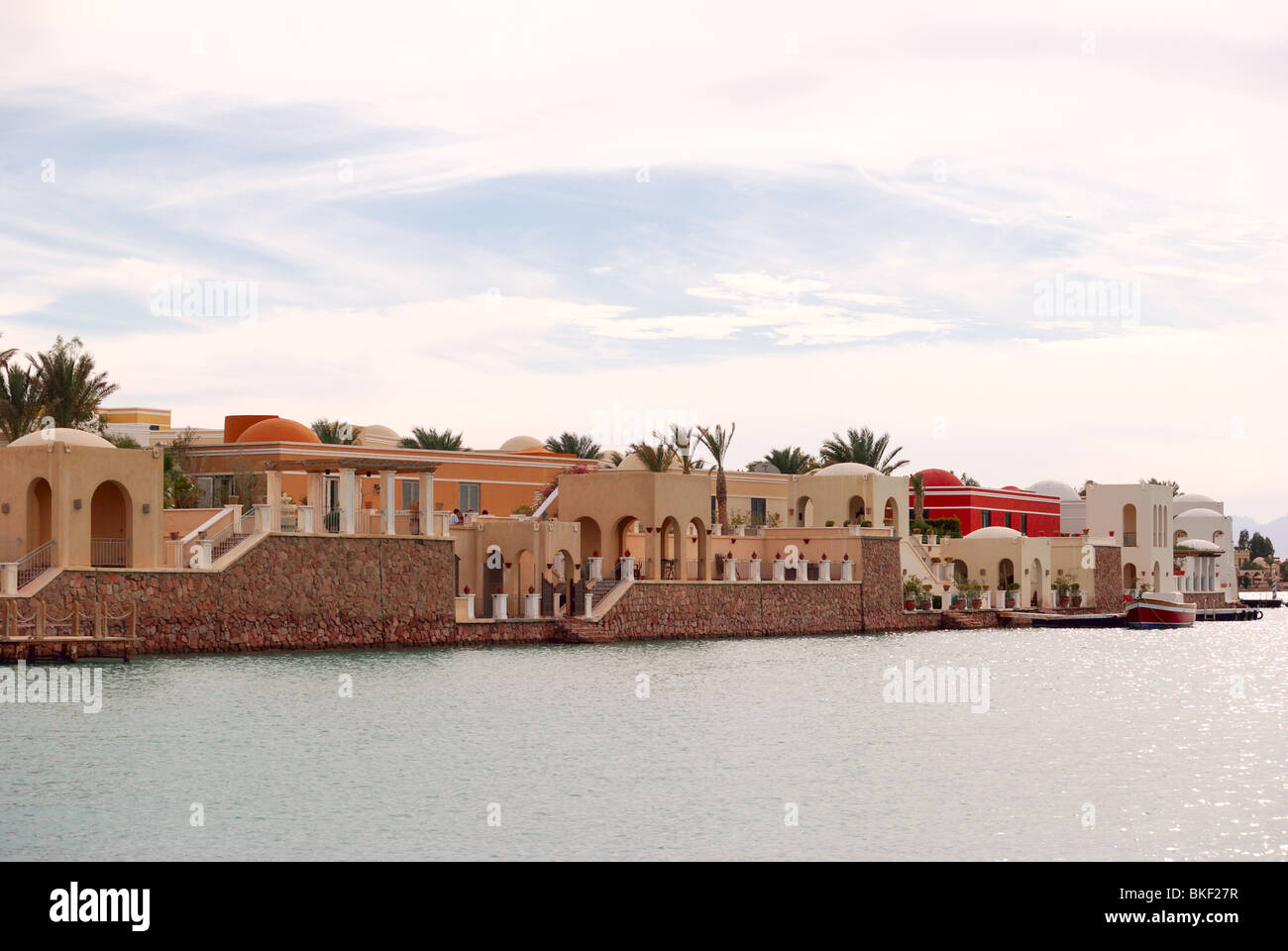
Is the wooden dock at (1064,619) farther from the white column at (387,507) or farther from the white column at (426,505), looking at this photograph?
the white column at (387,507)

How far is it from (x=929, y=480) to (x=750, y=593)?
97.0 ft

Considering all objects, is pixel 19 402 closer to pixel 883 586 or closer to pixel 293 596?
pixel 293 596

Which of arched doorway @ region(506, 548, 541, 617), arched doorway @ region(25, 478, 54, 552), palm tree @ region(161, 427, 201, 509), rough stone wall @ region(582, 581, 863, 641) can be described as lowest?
rough stone wall @ region(582, 581, 863, 641)

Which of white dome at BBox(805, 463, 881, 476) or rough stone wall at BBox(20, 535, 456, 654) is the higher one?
white dome at BBox(805, 463, 881, 476)

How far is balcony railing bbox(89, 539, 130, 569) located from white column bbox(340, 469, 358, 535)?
21.5 ft

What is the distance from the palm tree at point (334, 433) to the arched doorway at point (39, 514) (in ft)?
75.1

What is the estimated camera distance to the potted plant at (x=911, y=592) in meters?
68.9

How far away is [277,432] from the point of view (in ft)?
198

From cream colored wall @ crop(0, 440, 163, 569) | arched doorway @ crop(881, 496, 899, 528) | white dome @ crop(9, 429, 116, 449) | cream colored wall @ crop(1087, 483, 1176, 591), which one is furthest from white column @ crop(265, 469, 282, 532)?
cream colored wall @ crop(1087, 483, 1176, 591)

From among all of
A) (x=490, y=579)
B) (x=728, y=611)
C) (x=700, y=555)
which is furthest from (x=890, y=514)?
(x=490, y=579)

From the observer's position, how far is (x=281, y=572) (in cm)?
4288

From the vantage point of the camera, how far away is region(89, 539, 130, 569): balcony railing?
4056 centimetres

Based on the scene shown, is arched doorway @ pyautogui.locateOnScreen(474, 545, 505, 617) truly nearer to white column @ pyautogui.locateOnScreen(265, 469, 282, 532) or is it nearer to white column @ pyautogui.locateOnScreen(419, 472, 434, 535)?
white column @ pyautogui.locateOnScreen(419, 472, 434, 535)
